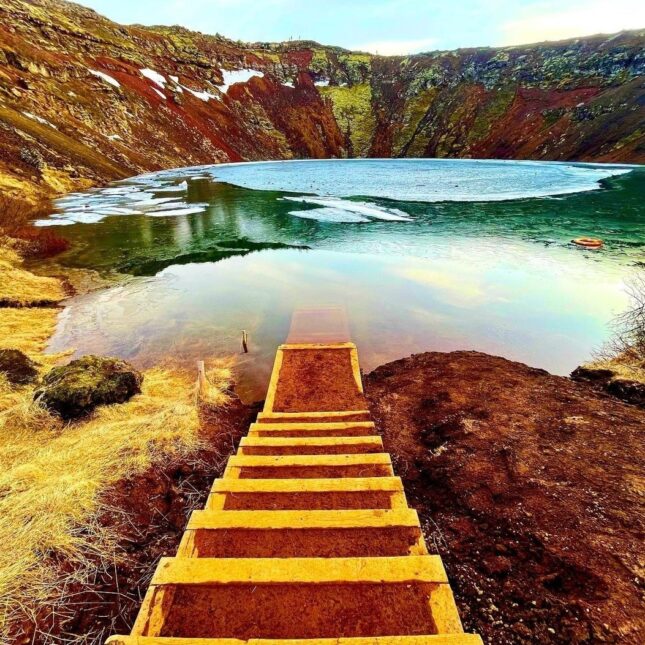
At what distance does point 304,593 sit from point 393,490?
65.5 inches

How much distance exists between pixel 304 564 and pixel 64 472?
3.98m

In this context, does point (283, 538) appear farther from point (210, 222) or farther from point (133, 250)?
point (210, 222)

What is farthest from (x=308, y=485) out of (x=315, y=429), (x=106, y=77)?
(x=106, y=77)

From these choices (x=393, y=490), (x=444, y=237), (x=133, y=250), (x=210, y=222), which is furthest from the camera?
(x=210, y=222)

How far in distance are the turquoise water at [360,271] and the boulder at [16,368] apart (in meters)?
2.37

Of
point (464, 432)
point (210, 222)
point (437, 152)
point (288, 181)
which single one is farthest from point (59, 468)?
point (437, 152)

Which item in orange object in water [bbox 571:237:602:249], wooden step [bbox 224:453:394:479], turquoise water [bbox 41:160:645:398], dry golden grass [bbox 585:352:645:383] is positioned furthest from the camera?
orange object in water [bbox 571:237:602:249]

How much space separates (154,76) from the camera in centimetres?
7869

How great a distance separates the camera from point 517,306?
13.3 m

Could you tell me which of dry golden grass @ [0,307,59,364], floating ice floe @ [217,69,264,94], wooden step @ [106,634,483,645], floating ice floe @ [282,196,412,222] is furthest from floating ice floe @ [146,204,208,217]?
floating ice floe @ [217,69,264,94]

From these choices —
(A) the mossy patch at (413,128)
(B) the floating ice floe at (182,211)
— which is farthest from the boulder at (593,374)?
(A) the mossy patch at (413,128)

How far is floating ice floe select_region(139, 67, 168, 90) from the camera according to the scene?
76375 millimetres

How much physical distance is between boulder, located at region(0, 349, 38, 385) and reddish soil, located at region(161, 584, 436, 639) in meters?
6.98

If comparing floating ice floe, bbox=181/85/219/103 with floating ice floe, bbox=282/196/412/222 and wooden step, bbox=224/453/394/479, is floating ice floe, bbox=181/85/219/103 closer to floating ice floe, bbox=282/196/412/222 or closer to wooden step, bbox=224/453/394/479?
floating ice floe, bbox=282/196/412/222
